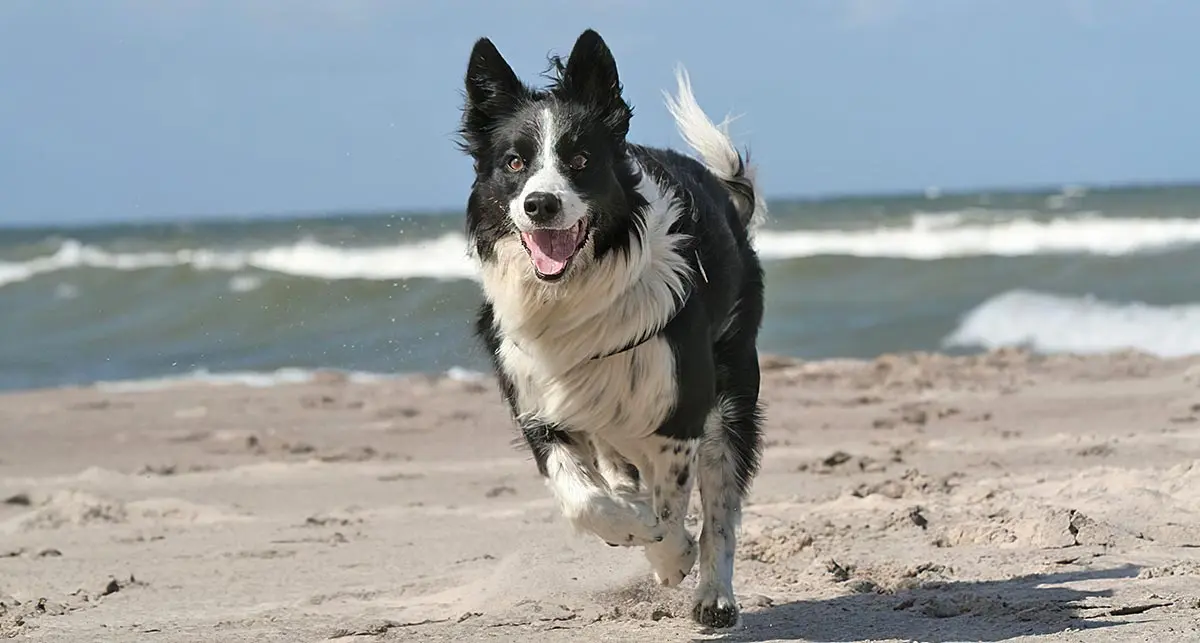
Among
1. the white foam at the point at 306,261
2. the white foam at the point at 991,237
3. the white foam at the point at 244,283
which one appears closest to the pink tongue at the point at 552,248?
the white foam at the point at 244,283

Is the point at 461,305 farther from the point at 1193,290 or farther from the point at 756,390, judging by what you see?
the point at 756,390

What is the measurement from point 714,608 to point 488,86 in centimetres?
187

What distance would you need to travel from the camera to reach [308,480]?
852 cm

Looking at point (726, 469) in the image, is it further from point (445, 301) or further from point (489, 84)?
point (445, 301)

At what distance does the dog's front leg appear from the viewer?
4457 mm

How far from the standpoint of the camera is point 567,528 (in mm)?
6613

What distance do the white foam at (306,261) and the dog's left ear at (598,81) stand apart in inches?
723

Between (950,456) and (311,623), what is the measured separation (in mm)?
4480

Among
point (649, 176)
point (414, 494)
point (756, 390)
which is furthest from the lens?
point (414, 494)

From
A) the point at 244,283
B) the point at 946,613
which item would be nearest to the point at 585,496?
the point at 946,613

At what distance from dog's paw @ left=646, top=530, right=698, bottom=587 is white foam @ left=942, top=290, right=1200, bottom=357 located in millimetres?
10023

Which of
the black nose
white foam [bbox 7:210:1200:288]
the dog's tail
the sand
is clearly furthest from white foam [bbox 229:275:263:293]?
the black nose

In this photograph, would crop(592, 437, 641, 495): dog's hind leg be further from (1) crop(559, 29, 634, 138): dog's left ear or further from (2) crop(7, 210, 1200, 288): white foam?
(2) crop(7, 210, 1200, 288): white foam

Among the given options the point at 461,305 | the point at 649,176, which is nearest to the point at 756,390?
the point at 649,176
